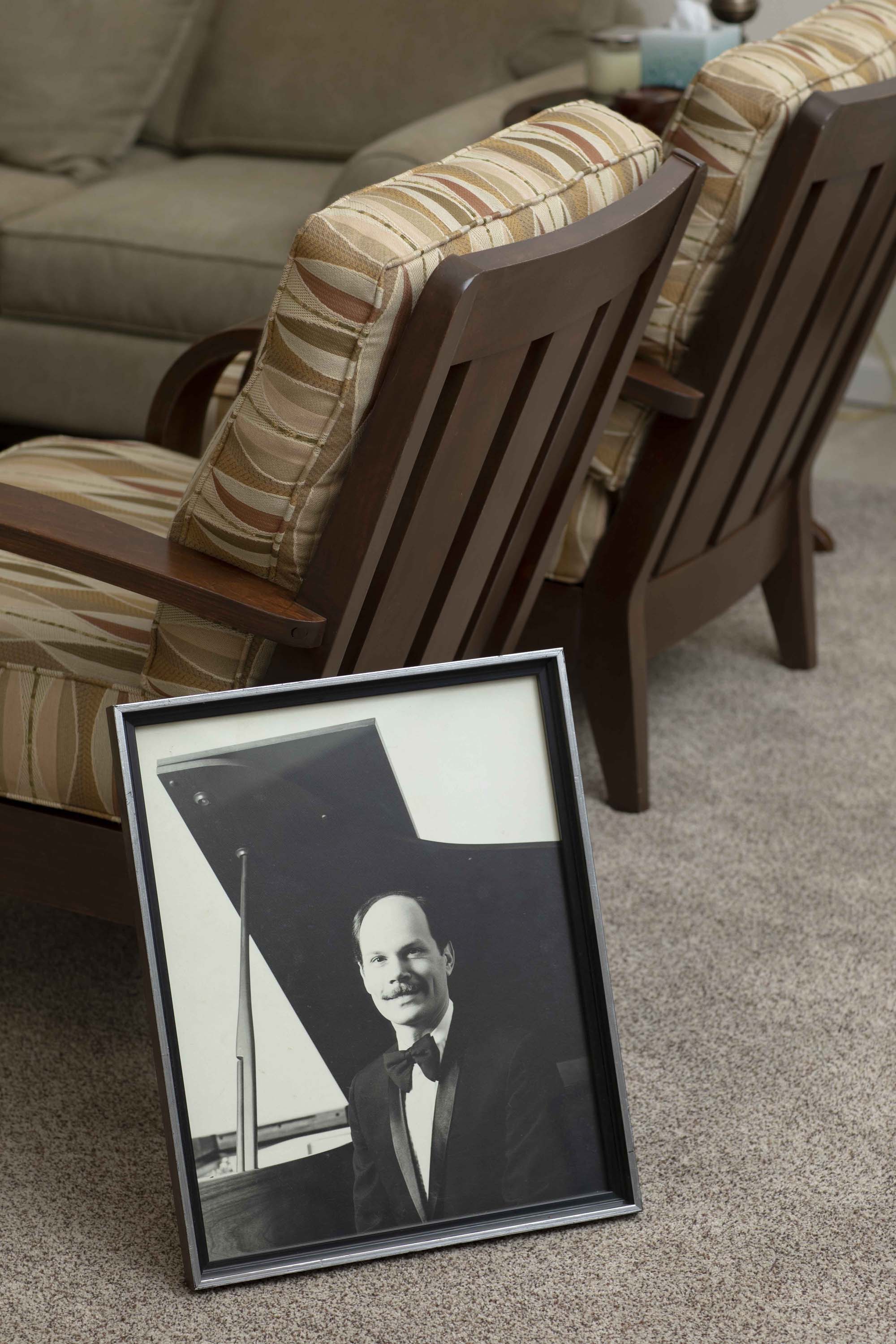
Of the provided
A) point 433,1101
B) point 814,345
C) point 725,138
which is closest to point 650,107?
point 814,345

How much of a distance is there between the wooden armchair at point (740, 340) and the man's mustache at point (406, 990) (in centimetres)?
71

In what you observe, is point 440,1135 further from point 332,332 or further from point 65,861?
point 332,332

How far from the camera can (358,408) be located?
0.98 m

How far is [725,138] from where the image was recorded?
140 cm

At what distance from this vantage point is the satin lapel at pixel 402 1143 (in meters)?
1.05

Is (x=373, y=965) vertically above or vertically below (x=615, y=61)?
below

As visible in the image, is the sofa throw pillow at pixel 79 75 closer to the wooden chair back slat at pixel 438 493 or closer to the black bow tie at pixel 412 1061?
the wooden chair back slat at pixel 438 493

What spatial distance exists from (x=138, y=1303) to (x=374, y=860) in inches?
15.3

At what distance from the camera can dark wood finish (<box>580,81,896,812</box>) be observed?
4.76 feet

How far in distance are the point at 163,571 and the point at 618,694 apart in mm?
805

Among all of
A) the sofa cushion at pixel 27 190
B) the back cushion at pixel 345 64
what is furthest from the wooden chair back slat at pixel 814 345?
the sofa cushion at pixel 27 190

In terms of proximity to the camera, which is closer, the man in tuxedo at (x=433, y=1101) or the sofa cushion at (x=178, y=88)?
the man in tuxedo at (x=433, y=1101)

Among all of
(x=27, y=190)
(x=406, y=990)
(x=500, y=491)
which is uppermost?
(x=500, y=491)

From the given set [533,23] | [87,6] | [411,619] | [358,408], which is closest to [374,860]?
[411,619]
